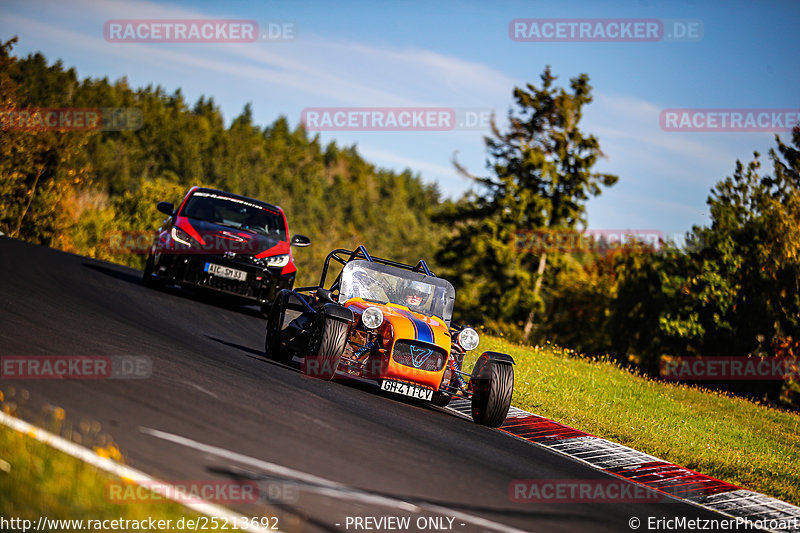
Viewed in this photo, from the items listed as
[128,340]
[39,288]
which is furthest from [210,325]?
[128,340]

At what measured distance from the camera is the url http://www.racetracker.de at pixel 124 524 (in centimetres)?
401

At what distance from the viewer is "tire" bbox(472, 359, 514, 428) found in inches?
411

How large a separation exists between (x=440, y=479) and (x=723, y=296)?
32202 mm

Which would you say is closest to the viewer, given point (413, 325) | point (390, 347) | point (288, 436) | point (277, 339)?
point (288, 436)

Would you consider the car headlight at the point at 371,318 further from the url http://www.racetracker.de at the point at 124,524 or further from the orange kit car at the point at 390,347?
the url http://www.racetracker.de at the point at 124,524

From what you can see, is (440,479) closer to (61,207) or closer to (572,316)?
(61,207)

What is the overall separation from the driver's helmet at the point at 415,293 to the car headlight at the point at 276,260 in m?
5.24

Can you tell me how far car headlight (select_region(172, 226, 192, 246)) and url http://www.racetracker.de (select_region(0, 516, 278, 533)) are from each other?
1230cm

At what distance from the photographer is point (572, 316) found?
55156mm

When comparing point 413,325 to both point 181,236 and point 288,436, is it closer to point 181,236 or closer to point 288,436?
point 288,436

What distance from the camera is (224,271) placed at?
16.3 meters

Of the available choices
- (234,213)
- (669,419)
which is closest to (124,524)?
(669,419)

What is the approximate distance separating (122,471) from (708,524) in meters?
4.99

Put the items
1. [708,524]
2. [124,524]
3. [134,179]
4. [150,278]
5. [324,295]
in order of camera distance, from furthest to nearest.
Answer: [134,179] < [150,278] < [324,295] < [708,524] < [124,524]
